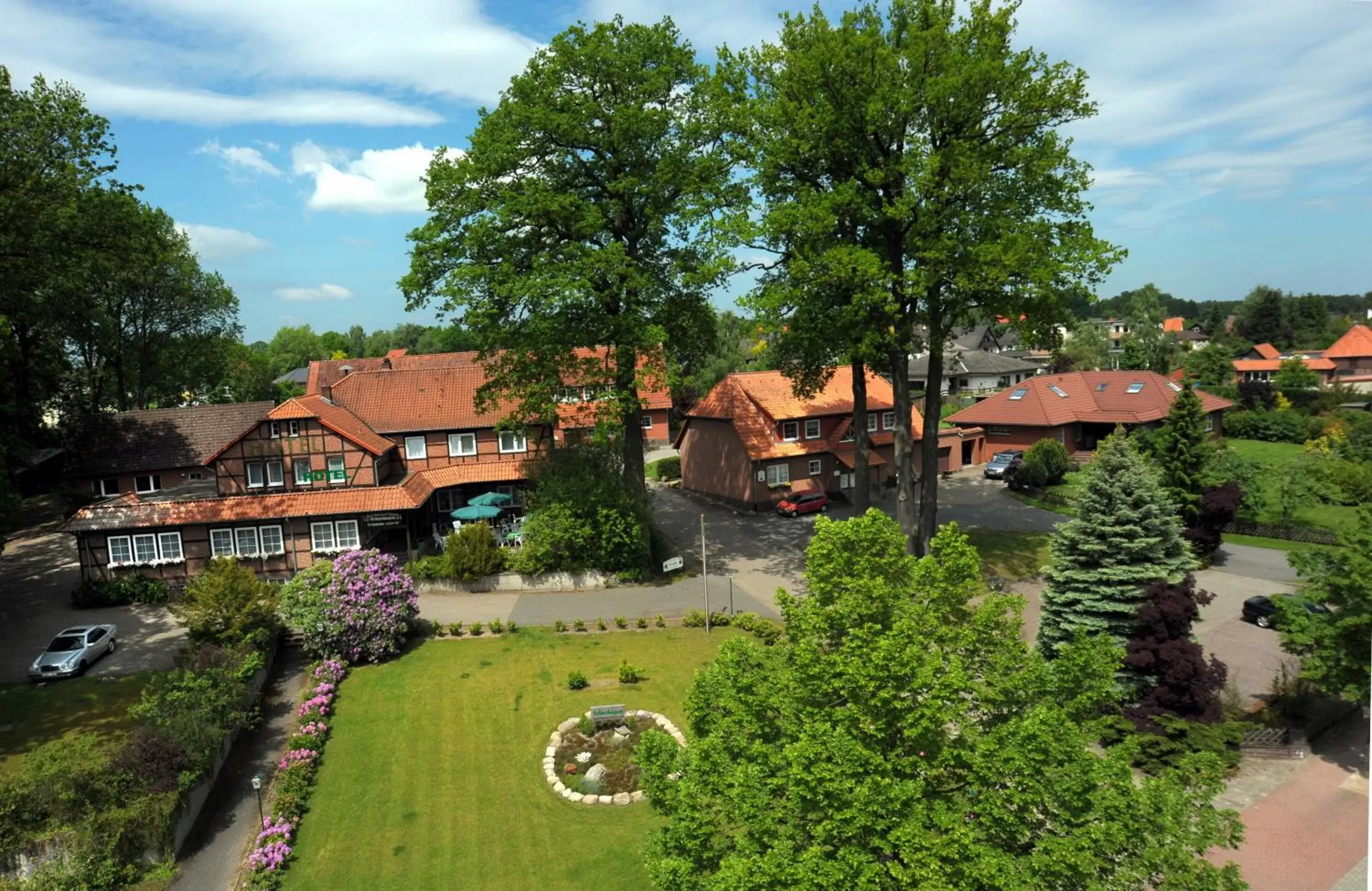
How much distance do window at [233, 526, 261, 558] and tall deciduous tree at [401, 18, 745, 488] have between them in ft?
35.4

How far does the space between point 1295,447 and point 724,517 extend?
42371 mm

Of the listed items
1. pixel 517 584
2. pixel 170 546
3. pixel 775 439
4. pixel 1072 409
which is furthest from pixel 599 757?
pixel 1072 409

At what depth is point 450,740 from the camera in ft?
65.1

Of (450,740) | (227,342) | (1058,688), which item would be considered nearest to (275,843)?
(450,740)

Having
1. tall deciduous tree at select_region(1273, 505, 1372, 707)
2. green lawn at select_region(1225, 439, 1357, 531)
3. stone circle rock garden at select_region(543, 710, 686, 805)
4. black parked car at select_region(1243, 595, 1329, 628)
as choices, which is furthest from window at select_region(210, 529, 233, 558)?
green lawn at select_region(1225, 439, 1357, 531)

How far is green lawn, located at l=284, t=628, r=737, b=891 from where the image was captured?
49.6 feet

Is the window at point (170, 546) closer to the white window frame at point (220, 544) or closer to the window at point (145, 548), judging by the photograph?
the window at point (145, 548)

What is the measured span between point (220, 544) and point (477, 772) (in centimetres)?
1781

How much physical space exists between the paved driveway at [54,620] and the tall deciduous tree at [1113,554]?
25355mm

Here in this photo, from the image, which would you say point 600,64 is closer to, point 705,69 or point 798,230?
point 705,69

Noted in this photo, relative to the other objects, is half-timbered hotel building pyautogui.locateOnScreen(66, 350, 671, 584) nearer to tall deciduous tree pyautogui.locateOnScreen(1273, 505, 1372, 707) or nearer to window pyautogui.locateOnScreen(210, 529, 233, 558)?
window pyautogui.locateOnScreen(210, 529, 233, 558)

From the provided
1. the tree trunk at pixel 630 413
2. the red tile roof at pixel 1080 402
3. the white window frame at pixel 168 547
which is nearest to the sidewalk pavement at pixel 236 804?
the white window frame at pixel 168 547

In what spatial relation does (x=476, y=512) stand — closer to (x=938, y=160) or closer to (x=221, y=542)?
(x=221, y=542)

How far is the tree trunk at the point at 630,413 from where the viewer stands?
29016 mm
